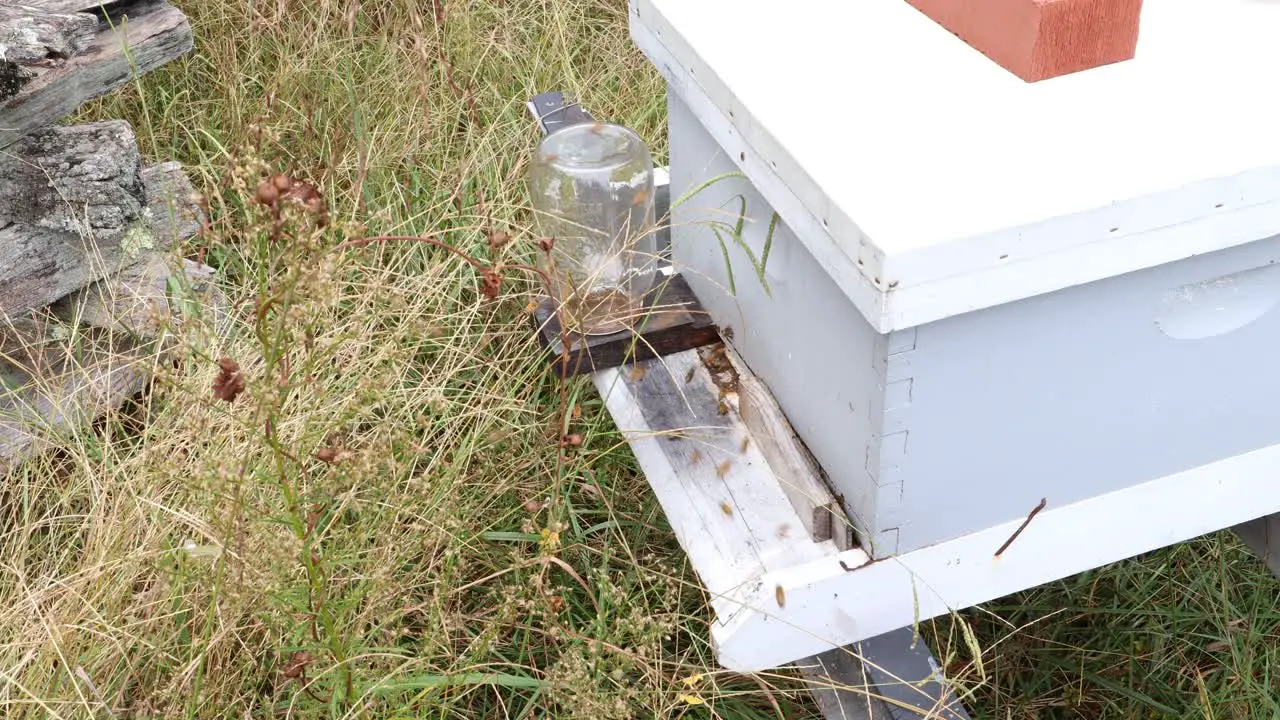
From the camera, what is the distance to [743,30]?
4.99 feet

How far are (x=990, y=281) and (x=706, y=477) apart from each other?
55 cm

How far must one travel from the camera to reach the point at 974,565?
1.41 meters

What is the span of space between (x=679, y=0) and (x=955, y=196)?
62 cm

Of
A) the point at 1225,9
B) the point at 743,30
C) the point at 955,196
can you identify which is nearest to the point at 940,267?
the point at 955,196

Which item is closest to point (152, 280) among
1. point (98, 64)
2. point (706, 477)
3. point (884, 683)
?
point (98, 64)

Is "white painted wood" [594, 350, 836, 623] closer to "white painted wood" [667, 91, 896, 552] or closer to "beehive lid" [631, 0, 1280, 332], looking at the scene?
"white painted wood" [667, 91, 896, 552]

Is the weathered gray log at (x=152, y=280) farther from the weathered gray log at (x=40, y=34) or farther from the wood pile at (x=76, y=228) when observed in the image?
the weathered gray log at (x=40, y=34)

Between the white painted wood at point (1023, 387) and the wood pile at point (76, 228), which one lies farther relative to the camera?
the wood pile at point (76, 228)

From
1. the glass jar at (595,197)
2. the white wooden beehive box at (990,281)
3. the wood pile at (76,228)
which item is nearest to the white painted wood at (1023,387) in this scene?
the white wooden beehive box at (990,281)

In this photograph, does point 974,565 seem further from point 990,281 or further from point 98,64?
point 98,64

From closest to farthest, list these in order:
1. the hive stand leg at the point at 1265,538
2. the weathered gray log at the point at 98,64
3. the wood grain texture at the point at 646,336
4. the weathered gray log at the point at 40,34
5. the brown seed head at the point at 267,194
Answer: the brown seed head at the point at 267,194 < the wood grain texture at the point at 646,336 < the hive stand leg at the point at 1265,538 < the weathered gray log at the point at 40,34 < the weathered gray log at the point at 98,64

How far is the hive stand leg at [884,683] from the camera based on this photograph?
57.3 inches

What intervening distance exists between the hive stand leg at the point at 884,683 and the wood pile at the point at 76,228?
4.10ft

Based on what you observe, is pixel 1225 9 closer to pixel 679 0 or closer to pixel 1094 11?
pixel 1094 11
